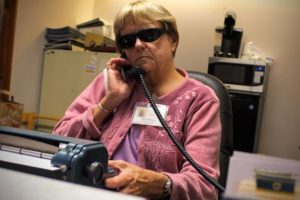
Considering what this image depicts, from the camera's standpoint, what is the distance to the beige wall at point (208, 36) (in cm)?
264

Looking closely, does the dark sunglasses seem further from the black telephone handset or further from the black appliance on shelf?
the black appliance on shelf

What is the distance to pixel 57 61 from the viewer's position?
2781 millimetres

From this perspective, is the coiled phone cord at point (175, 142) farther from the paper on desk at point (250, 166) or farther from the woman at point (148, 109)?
the paper on desk at point (250, 166)

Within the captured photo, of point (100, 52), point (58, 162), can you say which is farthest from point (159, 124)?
point (100, 52)

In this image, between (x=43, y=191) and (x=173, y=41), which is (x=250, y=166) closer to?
(x=43, y=191)

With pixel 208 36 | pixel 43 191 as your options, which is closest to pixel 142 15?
pixel 43 191

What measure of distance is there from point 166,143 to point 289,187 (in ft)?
2.44

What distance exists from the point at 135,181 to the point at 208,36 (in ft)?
9.87

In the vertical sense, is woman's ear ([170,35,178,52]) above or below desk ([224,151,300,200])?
above

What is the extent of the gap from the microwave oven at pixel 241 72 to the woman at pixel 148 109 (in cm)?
193

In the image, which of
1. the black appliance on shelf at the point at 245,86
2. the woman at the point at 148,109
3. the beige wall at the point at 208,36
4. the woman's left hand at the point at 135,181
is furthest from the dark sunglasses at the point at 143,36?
the black appliance on shelf at the point at 245,86

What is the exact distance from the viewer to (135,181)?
619 mm

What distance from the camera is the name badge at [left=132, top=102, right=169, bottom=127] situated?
0.99 m

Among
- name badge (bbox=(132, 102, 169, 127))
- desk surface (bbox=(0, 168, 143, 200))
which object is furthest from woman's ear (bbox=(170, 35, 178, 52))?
desk surface (bbox=(0, 168, 143, 200))
